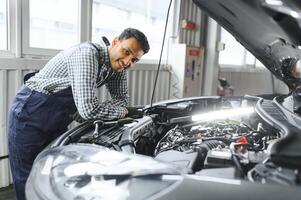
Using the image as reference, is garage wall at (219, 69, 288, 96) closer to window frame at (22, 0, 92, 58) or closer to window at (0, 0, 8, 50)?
window frame at (22, 0, 92, 58)

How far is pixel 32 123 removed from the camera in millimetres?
1804

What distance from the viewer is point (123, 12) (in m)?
4.09

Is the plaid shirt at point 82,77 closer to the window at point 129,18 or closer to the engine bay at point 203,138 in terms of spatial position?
the engine bay at point 203,138

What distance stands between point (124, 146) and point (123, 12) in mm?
3088

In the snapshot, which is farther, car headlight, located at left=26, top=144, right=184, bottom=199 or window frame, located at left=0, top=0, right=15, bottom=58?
window frame, located at left=0, top=0, right=15, bottom=58

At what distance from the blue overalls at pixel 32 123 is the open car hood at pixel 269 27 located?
3.19 ft

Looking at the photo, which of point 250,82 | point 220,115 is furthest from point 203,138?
point 250,82

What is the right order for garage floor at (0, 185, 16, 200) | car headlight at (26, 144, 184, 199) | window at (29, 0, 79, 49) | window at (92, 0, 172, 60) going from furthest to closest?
1. window at (92, 0, 172, 60)
2. window at (29, 0, 79, 49)
3. garage floor at (0, 185, 16, 200)
4. car headlight at (26, 144, 184, 199)

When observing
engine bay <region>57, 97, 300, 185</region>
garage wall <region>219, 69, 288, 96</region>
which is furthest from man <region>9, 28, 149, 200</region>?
garage wall <region>219, 69, 288, 96</region>

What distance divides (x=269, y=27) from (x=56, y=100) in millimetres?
1206

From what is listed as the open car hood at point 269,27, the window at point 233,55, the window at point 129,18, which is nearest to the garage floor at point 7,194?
the window at point 129,18

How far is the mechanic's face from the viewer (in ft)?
5.90

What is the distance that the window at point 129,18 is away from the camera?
3719 mm

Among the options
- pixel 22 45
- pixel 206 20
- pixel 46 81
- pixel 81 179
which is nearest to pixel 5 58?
pixel 22 45
